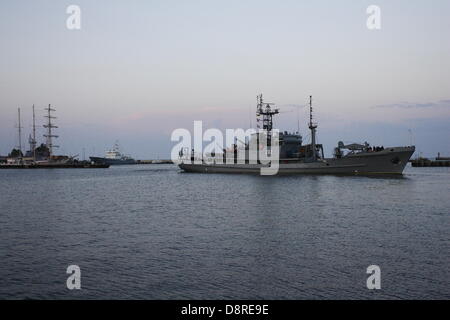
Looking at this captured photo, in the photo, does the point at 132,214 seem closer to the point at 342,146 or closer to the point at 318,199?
the point at 318,199

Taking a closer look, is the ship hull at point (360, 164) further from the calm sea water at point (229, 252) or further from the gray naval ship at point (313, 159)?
the calm sea water at point (229, 252)

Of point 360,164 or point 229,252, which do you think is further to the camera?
point 360,164

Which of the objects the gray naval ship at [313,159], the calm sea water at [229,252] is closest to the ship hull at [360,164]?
the gray naval ship at [313,159]

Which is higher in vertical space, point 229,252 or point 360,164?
point 360,164

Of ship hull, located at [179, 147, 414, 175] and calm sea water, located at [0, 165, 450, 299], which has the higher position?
ship hull, located at [179, 147, 414, 175]

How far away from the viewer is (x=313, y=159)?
275ft

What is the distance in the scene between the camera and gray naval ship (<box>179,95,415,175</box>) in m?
74.2

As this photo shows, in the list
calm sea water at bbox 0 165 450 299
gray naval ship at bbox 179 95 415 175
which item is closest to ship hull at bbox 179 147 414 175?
gray naval ship at bbox 179 95 415 175

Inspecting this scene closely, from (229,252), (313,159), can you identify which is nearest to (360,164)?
(313,159)

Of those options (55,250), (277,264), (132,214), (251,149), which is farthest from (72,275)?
(251,149)

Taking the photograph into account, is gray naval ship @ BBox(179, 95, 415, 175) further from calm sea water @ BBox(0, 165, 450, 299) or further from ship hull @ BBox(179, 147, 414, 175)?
calm sea water @ BBox(0, 165, 450, 299)

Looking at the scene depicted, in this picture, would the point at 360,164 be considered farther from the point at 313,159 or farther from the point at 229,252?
the point at 229,252

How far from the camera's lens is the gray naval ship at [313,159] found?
7419 cm

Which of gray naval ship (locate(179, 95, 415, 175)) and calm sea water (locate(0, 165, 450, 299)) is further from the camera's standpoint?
gray naval ship (locate(179, 95, 415, 175))
